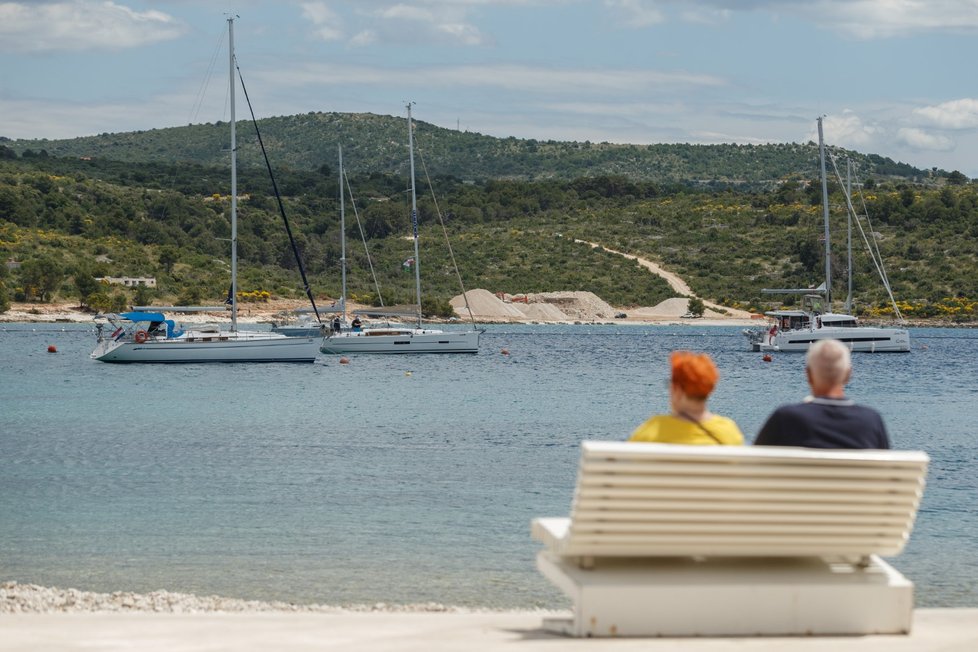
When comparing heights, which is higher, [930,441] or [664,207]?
[664,207]

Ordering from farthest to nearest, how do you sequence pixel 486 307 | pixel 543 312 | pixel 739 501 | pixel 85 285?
1. pixel 543 312
2. pixel 486 307
3. pixel 85 285
4. pixel 739 501

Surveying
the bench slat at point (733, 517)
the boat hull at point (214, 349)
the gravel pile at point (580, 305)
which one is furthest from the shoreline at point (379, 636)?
the gravel pile at point (580, 305)

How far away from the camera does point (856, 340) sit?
54.4m

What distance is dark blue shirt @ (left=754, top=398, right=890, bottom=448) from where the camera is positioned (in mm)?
6426

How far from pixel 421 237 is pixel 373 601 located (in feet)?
304

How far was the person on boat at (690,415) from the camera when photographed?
6.34m

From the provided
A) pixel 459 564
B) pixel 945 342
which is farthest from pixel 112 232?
pixel 459 564

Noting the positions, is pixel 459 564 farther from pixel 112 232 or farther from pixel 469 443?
pixel 112 232

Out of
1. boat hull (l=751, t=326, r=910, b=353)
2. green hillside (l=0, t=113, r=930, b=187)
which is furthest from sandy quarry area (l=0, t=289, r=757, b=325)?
green hillside (l=0, t=113, r=930, b=187)

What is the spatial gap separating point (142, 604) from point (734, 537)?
5.01m

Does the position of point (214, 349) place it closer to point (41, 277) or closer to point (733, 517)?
point (733, 517)

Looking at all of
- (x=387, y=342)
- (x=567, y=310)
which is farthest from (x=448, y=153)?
(x=387, y=342)

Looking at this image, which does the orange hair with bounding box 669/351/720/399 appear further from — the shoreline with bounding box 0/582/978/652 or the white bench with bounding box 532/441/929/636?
the shoreline with bounding box 0/582/978/652

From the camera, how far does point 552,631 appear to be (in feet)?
22.1
